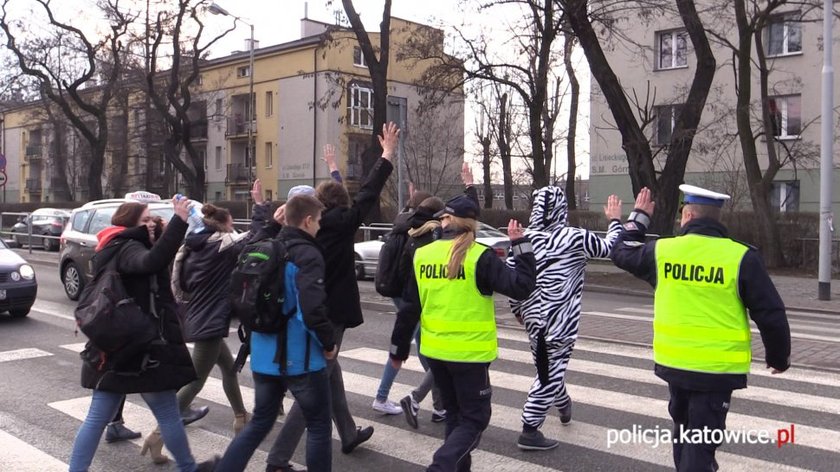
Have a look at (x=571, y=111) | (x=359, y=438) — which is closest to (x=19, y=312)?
(x=359, y=438)

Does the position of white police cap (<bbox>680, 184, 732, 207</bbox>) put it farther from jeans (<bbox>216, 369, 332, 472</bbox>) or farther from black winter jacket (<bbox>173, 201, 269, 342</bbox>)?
black winter jacket (<bbox>173, 201, 269, 342</bbox>)

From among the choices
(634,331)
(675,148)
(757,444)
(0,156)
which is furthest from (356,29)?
(757,444)

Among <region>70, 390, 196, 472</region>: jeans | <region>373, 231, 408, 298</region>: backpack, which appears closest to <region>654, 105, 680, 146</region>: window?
<region>373, 231, 408, 298</region>: backpack

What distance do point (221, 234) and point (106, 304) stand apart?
1629 mm

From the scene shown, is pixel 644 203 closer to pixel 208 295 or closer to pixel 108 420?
pixel 208 295

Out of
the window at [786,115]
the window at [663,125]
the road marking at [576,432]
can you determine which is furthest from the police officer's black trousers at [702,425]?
the window at [786,115]

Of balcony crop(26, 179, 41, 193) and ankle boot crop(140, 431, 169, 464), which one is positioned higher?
balcony crop(26, 179, 41, 193)

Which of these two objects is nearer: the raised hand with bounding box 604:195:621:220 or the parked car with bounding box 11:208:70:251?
the raised hand with bounding box 604:195:621:220

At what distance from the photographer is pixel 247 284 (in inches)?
166

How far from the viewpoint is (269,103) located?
5169 cm

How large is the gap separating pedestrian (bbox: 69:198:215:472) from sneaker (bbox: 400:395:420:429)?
1789mm

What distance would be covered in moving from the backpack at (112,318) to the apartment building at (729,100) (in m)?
25.2

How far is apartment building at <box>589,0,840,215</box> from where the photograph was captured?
1164 inches

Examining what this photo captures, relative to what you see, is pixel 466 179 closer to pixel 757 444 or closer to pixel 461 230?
pixel 461 230
